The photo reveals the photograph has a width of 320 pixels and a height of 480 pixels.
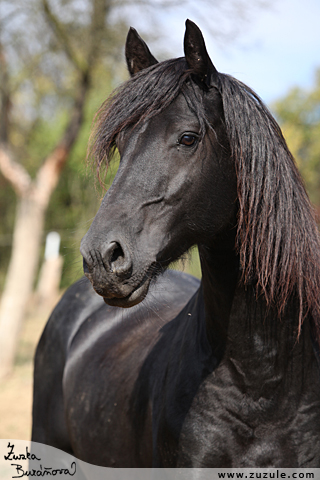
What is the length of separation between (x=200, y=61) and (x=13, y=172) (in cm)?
622

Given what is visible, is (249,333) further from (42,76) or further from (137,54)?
(42,76)

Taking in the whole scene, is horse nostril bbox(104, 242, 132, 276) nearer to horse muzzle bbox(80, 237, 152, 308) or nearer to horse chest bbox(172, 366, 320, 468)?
horse muzzle bbox(80, 237, 152, 308)

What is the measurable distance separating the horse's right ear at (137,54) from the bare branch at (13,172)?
5.83 metres

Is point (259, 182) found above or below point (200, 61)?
below

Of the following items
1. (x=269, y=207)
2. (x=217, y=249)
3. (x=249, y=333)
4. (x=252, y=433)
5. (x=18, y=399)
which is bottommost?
(x=18, y=399)

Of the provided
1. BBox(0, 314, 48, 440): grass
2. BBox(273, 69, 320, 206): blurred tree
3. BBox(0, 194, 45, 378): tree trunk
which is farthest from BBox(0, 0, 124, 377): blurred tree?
BBox(273, 69, 320, 206): blurred tree

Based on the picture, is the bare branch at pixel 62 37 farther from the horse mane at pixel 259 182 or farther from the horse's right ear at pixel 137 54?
the horse mane at pixel 259 182

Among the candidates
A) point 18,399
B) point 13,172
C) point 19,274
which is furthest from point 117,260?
point 19,274

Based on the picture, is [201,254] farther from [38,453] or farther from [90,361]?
[38,453]

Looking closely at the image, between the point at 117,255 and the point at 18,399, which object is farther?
the point at 18,399

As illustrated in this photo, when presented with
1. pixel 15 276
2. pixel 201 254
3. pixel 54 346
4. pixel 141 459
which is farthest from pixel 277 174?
pixel 15 276

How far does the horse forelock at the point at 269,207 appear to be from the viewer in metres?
Result: 1.77

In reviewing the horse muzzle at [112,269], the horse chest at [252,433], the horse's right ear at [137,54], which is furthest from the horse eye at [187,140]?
the horse chest at [252,433]

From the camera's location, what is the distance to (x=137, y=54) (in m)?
2.09
